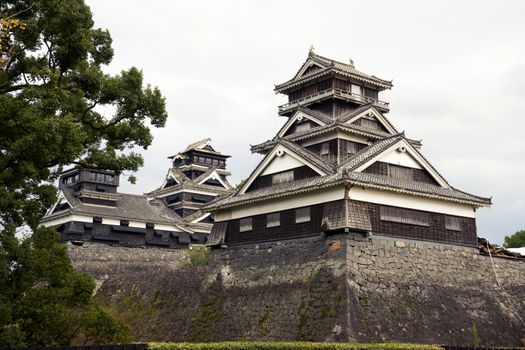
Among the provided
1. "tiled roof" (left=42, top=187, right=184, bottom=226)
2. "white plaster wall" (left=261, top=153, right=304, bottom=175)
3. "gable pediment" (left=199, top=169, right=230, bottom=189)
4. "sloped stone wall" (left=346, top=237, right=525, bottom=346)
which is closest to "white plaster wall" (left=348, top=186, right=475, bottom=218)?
"sloped stone wall" (left=346, top=237, right=525, bottom=346)

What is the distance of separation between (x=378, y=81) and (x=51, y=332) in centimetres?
2216

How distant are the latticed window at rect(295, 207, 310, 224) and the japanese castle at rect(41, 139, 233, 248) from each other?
18.9m

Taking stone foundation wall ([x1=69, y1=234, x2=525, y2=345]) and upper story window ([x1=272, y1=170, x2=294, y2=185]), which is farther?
upper story window ([x1=272, y1=170, x2=294, y2=185])

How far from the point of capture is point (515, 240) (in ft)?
180

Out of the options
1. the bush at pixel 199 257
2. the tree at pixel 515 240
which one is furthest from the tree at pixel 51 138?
the tree at pixel 515 240

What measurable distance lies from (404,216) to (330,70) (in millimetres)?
8841

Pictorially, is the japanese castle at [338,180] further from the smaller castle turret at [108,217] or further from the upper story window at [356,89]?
the smaller castle turret at [108,217]

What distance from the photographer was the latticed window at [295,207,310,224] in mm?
26397

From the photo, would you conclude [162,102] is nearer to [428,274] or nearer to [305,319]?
[305,319]

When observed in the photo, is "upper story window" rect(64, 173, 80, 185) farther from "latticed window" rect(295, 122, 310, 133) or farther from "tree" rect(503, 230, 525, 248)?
"tree" rect(503, 230, 525, 248)

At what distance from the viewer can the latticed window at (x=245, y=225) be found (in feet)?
95.2

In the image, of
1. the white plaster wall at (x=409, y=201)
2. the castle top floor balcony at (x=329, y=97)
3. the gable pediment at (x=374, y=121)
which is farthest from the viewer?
the castle top floor balcony at (x=329, y=97)

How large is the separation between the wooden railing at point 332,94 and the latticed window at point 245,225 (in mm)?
7137

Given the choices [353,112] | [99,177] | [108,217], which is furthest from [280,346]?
[99,177]
